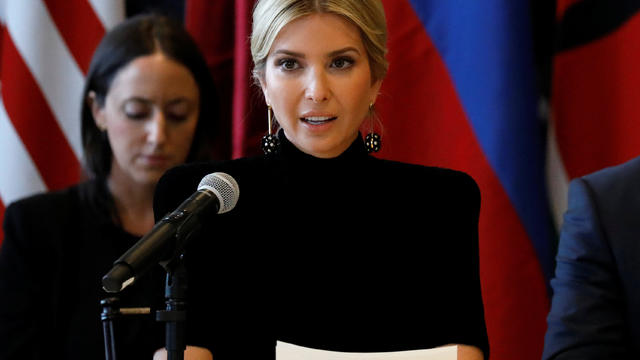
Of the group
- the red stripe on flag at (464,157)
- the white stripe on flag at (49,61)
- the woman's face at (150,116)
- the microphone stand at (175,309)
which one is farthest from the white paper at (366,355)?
the white stripe on flag at (49,61)

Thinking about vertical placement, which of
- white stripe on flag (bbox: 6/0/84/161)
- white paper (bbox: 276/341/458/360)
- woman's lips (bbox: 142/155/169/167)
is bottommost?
white paper (bbox: 276/341/458/360)

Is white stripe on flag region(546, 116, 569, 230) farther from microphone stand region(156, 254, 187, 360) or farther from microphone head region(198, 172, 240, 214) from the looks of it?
microphone stand region(156, 254, 187, 360)

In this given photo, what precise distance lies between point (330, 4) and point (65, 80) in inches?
57.8

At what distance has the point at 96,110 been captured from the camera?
2.27m

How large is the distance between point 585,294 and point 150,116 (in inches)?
49.4

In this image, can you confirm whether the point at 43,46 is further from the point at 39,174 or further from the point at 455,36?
the point at 455,36

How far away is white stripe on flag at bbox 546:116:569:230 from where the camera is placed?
219 centimetres

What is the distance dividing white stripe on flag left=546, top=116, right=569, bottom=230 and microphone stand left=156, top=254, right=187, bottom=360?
4.81 ft

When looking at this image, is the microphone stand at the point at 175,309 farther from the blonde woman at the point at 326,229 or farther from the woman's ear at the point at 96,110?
the woman's ear at the point at 96,110

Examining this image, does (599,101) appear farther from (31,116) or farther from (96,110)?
(31,116)

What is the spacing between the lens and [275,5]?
4.32ft

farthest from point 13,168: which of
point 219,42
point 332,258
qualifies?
point 332,258

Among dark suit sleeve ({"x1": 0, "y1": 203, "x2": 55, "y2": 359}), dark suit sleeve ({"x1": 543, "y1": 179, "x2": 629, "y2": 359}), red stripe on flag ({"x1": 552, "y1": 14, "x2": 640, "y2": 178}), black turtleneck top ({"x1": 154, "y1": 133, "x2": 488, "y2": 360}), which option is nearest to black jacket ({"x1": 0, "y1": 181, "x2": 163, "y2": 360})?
dark suit sleeve ({"x1": 0, "y1": 203, "x2": 55, "y2": 359})

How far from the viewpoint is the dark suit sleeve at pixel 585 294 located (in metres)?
1.38
